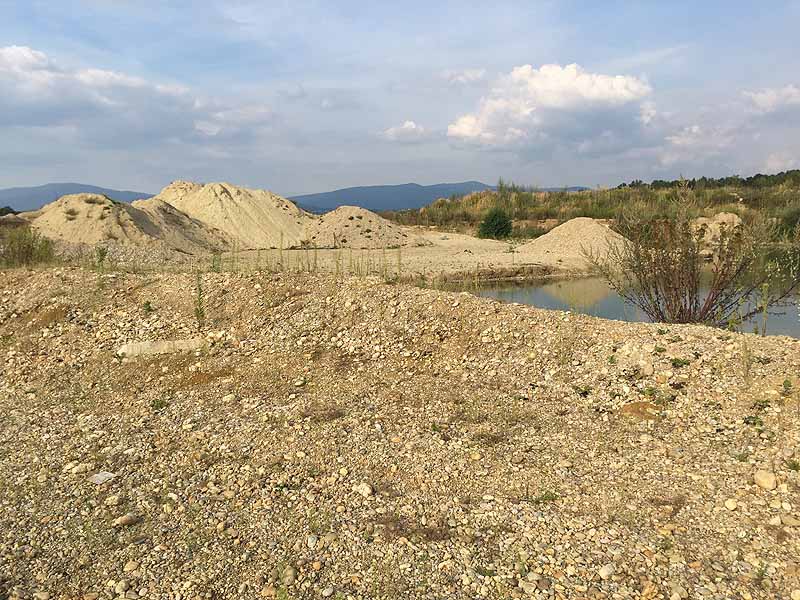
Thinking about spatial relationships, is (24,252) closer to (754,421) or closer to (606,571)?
(606,571)

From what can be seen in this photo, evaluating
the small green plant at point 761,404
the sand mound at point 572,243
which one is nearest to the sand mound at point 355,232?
the sand mound at point 572,243

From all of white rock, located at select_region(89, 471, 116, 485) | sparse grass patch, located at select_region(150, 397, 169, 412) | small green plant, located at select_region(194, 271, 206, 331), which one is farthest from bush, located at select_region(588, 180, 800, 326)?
white rock, located at select_region(89, 471, 116, 485)

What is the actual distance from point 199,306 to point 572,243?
1747 cm

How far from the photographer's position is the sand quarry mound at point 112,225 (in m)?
19.3

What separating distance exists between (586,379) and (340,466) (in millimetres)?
3080

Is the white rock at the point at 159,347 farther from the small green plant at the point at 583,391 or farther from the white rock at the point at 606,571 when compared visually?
the white rock at the point at 606,571

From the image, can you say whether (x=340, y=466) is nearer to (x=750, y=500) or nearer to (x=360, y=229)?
(x=750, y=500)

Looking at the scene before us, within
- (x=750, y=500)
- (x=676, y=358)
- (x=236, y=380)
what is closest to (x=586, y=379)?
(x=676, y=358)

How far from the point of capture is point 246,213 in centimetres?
2608

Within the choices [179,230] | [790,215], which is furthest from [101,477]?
[790,215]

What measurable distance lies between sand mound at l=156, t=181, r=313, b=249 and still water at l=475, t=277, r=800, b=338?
11758mm

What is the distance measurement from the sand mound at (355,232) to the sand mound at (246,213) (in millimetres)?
939

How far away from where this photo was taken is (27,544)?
370 centimetres

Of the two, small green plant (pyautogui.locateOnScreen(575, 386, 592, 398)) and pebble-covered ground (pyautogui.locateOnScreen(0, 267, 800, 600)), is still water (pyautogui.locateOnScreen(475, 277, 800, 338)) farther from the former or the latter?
small green plant (pyautogui.locateOnScreen(575, 386, 592, 398))
